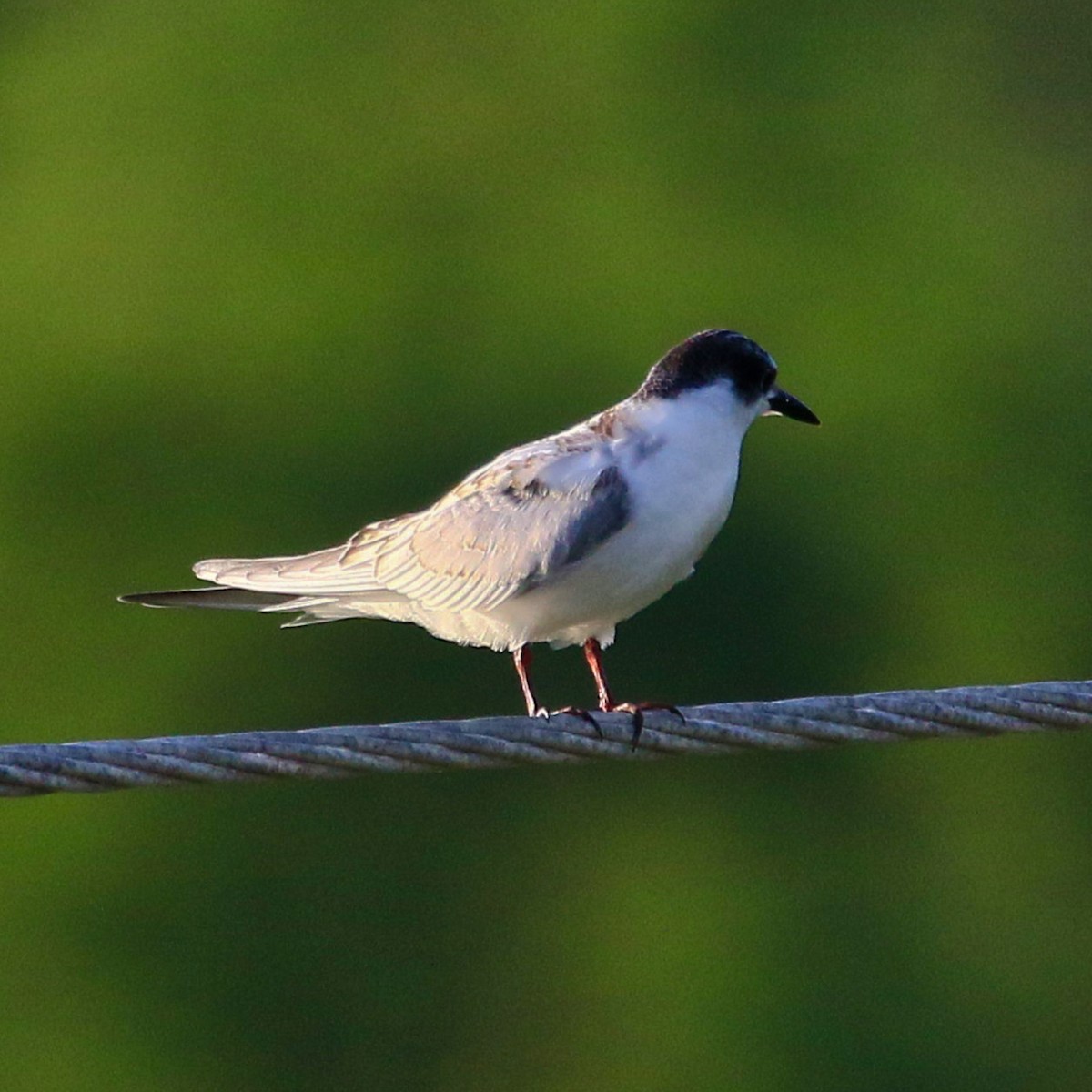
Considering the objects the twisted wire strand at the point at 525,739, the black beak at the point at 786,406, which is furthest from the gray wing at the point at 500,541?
the twisted wire strand at the point at 525,739

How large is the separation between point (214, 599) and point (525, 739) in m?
1.42

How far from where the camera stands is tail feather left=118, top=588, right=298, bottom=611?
462 cm

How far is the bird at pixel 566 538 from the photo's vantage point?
184 inches

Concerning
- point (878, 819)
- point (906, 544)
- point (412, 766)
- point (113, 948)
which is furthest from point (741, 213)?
point (412, 766)

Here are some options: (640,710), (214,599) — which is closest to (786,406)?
(640,710)

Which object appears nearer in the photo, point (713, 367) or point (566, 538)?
point (566, 538)

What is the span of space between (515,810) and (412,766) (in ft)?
26.6

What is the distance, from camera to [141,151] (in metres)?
14.7

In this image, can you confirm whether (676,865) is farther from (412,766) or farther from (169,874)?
(412,766)

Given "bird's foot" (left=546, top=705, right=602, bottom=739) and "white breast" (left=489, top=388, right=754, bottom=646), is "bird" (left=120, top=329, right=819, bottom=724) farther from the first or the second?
"bird's foot" (left=546, top=705, right=602, bottom=739)

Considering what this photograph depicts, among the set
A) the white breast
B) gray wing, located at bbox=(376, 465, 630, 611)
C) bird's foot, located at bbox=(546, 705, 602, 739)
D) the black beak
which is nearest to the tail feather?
gray wing, located at bbox=(376, 465, 630, 611)

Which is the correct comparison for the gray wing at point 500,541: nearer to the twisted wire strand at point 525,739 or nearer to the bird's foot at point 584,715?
the bird's foot at point 584,715

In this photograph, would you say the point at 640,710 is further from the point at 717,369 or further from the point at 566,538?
the point at 717,369

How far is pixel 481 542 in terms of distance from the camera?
196 inches
